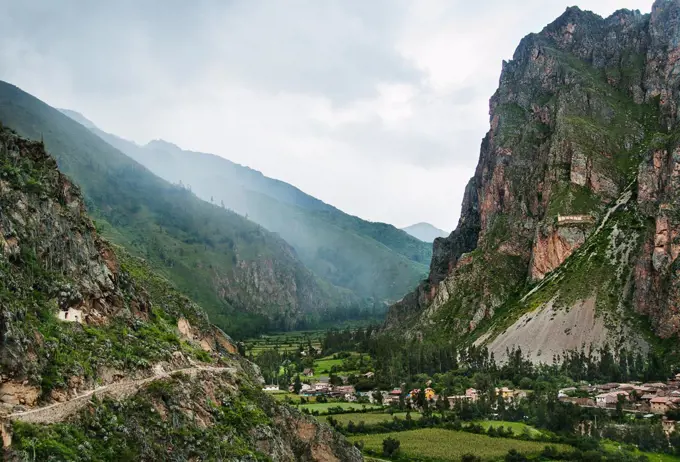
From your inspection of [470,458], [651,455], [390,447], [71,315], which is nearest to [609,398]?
[651,455]

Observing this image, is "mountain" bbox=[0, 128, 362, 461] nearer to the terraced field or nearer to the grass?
the grass

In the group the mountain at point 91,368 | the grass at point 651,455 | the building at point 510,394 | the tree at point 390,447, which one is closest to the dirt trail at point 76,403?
the mountain at point 91,368

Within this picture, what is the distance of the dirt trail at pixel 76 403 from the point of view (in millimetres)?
37441

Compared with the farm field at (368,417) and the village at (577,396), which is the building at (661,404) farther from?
the farm field at (368,417)

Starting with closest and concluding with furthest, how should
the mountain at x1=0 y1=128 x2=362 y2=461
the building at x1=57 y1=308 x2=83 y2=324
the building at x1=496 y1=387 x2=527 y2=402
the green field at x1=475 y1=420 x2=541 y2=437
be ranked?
the mountain at x1=0 y1=128 x2=362 y2=461, the building at x1=57 y1=308 x2=83 y2=324, the green field at x1=475 y1=420 x2=541 y2=437, the building at x1=496 y1=387 x2=527 y2=402

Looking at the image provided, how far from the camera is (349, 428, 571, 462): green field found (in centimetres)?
9581

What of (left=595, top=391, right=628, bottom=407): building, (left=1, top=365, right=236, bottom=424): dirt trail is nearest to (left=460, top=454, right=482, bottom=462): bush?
(left=595, top=391, right=628, bottom=407): building

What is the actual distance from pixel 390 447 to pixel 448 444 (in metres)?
10.4

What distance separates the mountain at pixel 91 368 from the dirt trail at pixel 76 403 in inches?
3.8

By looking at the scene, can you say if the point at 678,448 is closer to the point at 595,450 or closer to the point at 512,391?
the point at 595,450

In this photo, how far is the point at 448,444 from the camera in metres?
102

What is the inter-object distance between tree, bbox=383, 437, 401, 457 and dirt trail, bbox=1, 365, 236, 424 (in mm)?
53856

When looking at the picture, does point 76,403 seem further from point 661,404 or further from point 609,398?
point 609,398

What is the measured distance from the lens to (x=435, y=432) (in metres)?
112
